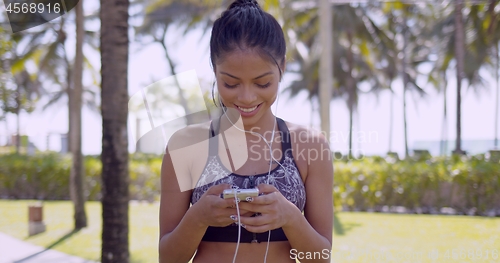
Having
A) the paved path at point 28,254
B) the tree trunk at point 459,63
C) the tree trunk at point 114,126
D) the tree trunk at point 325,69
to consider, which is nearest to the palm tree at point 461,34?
the tree trunk at point 459,63

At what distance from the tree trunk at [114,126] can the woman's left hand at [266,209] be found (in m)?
2.82

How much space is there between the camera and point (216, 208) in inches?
54.3

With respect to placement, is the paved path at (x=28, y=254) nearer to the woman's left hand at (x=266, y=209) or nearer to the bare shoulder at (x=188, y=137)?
the bare shoulder at (x=188, y=137)

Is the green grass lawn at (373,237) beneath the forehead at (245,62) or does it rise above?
beneath

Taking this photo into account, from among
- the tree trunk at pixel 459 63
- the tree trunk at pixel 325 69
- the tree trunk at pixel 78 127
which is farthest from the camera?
the tree trunk at pixel 459 63

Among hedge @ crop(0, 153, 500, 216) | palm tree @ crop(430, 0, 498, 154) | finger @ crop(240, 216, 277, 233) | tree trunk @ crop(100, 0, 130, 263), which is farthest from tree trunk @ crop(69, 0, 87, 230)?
palm tree @ crop(430, 0, 498, 154)

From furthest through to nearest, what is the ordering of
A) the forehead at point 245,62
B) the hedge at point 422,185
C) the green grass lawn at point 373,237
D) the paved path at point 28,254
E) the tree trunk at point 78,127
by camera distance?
the hedge at point 422,185 < the tree trunk at point 78,127 < the green grass lawn at point 373,237 < the paved path at point 28,254 < the forehead at point 245,62

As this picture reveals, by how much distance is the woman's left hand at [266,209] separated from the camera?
4.45ft

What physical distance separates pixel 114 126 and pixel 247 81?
8.77ft

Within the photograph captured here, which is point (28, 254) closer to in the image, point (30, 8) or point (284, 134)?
point (30, 8)

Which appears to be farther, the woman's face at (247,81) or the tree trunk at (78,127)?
the tree trunk at (78,127)

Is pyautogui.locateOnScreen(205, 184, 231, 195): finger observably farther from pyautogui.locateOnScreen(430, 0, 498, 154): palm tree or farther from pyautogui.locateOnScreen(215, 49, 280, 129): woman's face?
pyautogui.locateOnScreen(430, 0, 498, 154): palm tree

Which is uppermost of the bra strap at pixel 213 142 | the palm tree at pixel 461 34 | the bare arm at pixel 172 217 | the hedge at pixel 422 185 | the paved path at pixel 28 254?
the palm tree at pixel 461 34

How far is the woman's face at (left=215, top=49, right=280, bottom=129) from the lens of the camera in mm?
1540
